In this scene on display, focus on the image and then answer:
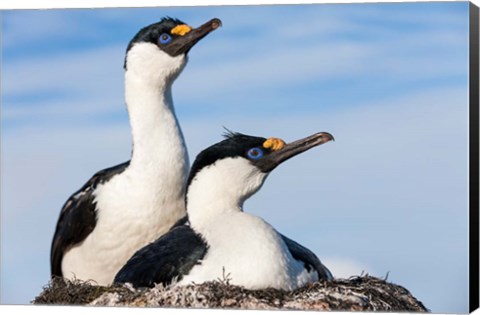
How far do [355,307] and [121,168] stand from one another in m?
2.08

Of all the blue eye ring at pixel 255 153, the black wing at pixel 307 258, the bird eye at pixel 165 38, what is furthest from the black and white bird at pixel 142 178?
the black wing at pixel 307 258

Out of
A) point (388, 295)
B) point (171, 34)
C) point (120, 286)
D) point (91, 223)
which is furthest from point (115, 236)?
point (388, 295)

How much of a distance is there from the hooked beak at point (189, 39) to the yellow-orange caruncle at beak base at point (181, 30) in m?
0.02

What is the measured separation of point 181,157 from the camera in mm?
8414

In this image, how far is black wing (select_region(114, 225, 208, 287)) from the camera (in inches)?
289

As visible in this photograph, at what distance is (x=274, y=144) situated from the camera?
25.1 ft

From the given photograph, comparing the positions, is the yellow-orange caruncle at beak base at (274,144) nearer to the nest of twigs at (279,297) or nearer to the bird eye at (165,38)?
the nest of twigs at (279,297)

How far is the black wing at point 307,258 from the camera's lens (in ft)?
24.6

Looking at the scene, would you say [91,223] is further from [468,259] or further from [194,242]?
[468,259]

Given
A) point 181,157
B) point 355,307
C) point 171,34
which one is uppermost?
point 171,34

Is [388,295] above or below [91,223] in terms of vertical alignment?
below

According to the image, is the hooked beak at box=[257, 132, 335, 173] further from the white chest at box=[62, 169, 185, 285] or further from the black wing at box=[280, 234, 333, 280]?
the white chest at box=[62, 169, 185, 285]

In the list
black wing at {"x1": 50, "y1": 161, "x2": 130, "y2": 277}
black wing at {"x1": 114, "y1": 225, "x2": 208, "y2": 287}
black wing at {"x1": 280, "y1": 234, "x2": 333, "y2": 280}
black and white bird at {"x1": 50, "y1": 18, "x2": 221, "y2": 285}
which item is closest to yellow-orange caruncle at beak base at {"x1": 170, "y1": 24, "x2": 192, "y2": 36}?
black and white bird at {"x1": 50, "y1": 18, "x2": 221, "y2": 285}

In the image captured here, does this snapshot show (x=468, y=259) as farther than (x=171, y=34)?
No
